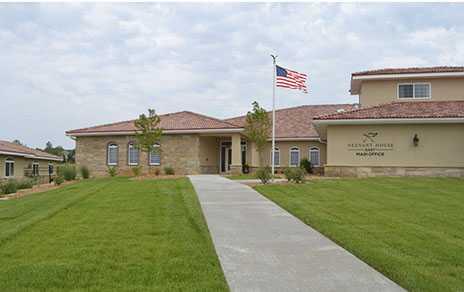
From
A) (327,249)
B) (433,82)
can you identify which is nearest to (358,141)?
(433,82)

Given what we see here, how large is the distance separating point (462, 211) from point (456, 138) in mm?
12310

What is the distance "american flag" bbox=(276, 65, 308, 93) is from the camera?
69.7ft

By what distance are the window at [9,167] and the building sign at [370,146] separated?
26.3m

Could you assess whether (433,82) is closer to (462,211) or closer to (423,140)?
(423,140)

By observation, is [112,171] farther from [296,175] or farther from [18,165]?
[296,175]

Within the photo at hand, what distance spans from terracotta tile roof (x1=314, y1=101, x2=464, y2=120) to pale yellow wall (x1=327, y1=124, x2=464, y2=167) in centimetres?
67

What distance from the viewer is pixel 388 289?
5074 millimetres

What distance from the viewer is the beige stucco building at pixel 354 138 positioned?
72.1ft

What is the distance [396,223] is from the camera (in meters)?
9.17

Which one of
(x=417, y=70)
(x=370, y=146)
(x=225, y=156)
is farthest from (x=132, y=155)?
(x=417, y=70)

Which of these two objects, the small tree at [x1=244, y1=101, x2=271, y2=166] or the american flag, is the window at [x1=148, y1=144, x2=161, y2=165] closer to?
the small tree at [x1=244, y1=101, x2=271, y2=166]

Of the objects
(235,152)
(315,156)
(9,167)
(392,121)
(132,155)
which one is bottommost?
(9,167)

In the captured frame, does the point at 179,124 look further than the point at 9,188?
Yes

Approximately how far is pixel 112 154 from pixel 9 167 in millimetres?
9826
